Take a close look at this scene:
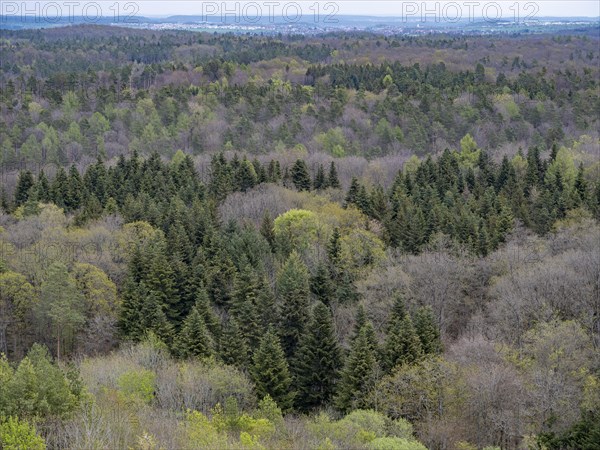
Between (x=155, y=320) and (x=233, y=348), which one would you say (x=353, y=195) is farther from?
(x=233, y=348)

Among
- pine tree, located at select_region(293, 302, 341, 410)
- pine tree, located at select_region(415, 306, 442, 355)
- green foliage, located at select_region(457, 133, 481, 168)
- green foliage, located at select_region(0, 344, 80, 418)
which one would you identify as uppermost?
green foliage, located at select_region(457, 133, 481, 168)

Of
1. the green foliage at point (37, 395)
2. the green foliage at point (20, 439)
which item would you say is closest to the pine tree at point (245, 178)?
the green foliage at point (37, 395)

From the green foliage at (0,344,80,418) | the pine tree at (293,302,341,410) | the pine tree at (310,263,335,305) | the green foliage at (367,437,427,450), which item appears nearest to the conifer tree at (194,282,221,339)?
the pine tree at (293,302,341,410)

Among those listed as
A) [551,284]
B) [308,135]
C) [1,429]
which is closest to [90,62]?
Result: [308,135]

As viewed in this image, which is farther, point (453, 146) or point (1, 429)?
point (453, 146)

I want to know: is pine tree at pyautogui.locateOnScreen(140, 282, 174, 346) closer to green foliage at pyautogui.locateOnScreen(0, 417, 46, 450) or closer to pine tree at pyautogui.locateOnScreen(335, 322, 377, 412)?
pine tree at pyautogui.locateOnScreen(335, 322, 377, 412)

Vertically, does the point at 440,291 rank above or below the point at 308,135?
below

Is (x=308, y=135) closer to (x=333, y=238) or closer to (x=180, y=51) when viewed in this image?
(x=333, y=238)
